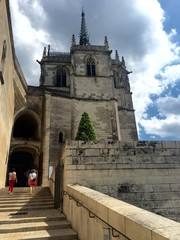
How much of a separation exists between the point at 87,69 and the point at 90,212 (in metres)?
25.2

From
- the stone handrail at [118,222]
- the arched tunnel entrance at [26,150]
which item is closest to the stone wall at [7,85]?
the arched tunnel entrance at [26,150]

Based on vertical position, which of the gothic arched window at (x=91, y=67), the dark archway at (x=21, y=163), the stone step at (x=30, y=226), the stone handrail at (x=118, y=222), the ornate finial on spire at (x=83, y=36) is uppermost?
the ornate finial on spire at (x=83, y=36)

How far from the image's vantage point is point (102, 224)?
114 inches

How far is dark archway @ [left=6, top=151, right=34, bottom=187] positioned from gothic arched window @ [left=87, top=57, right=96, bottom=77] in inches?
483

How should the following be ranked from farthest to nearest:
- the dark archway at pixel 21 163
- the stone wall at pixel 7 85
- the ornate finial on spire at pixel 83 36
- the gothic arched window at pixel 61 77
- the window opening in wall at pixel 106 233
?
1. the ornate finial on spire at pixel 83 36
2. the gothic arched window at pixel 61 77
3. the dark archway at pixel 21 163
4. the stone wall at pixel 7 85
5. the window opening in wall at pixel 106 233

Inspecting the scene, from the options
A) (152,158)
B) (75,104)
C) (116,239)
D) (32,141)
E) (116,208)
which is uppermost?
(75,104)

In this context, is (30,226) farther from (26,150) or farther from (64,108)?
(64,108)

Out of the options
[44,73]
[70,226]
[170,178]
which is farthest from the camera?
[44,73]

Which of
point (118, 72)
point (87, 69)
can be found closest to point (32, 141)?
point (87, 69)

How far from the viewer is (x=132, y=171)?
7504 millimetres

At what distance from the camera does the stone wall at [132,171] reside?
7000mm

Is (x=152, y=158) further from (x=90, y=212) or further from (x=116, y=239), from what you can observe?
(x=116, y=239)

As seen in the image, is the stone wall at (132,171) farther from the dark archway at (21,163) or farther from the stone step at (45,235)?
the dark archway at (21,163)

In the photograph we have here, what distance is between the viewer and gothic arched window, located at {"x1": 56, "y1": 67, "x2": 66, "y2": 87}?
99.0 feet
